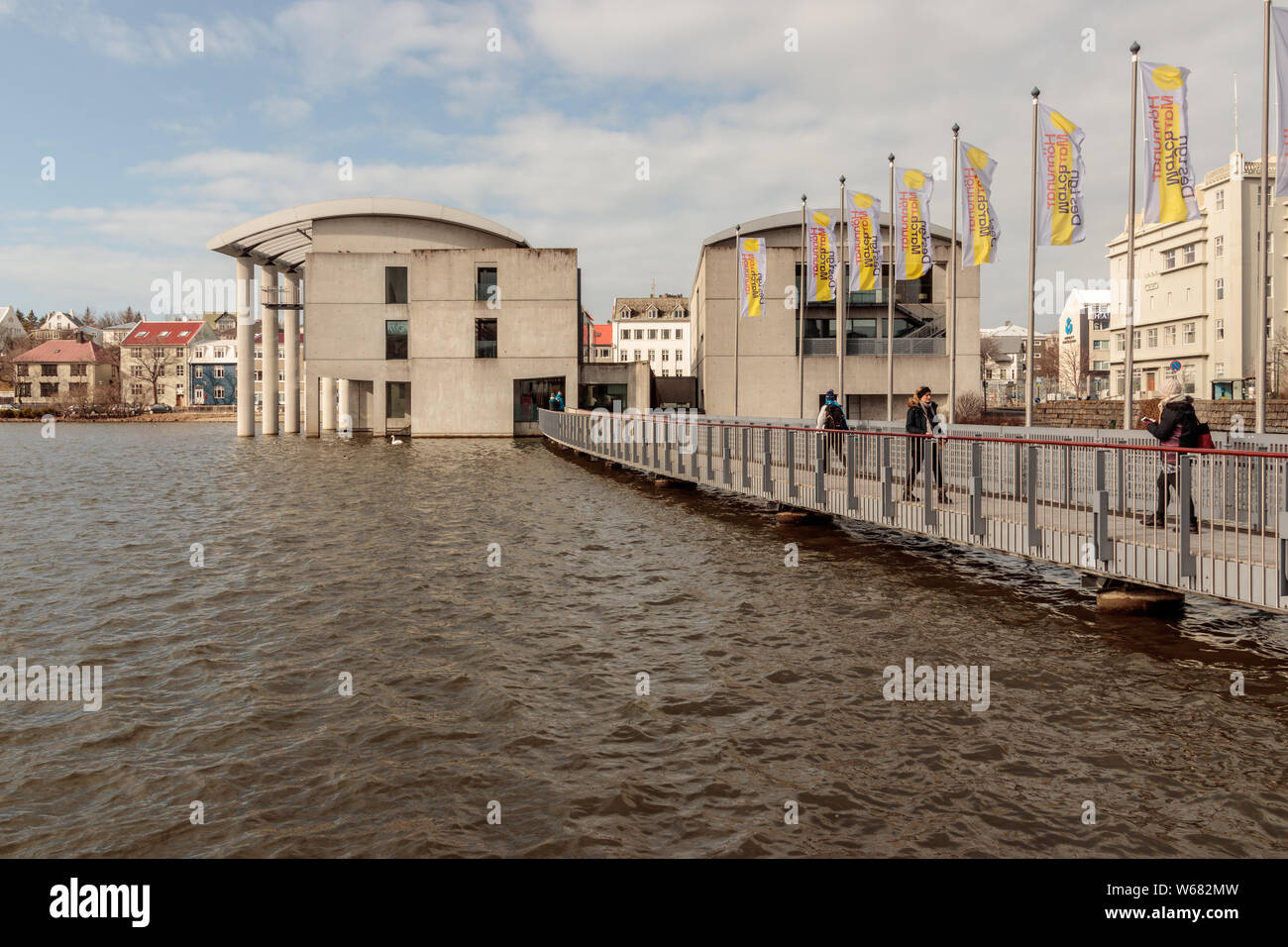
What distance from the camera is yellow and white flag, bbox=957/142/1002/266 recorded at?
24.8 metres

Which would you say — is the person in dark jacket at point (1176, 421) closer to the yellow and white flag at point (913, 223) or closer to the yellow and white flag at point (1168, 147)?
the yellow and white flag at point (1168, 147)

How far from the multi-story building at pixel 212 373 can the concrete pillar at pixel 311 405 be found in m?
62.7

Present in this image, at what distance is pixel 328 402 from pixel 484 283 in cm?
1493

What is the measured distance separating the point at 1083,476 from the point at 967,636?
2.46 meters

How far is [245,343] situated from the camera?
5497 cm

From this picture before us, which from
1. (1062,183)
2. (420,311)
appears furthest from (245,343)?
(1062,183)

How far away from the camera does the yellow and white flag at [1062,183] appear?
21594mm

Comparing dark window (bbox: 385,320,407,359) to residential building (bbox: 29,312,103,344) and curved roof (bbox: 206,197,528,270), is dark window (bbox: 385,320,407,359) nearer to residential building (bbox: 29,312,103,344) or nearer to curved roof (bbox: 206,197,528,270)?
curved roof (bbox: 206,197,528,270)

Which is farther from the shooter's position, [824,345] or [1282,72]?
[824,345]

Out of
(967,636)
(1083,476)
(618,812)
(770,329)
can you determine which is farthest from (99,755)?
(770,329)

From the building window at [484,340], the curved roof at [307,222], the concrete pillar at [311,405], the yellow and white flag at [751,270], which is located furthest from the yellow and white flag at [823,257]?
the concrete pillar at [311,405]

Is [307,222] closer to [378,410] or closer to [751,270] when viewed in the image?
[378,410]

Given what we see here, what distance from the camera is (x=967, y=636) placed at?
30.0 feet
